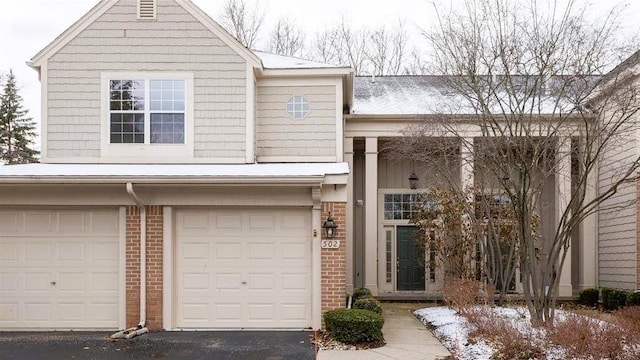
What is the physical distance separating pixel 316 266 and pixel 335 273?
352mm

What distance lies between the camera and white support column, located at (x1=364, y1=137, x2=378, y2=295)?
16.0 metres

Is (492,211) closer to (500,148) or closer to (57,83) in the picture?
(500,148)

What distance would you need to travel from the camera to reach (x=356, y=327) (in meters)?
9.93

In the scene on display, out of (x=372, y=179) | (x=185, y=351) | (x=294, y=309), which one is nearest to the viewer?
(x=185, y=351)

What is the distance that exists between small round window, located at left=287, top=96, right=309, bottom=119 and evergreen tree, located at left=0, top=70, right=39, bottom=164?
74.5 ft

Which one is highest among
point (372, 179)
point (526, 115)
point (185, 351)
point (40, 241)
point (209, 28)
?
point (209, 28)

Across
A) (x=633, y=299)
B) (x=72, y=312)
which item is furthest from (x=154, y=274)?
(x=633, y=299)

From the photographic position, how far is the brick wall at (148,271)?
36.6ft

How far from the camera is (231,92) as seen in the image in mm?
12492

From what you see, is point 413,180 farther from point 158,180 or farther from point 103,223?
point 103,223

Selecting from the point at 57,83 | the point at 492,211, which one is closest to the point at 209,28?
the point at 57,83

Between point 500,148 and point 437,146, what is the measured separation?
2.94 m

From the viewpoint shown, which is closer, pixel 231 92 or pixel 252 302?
pixel 252 302

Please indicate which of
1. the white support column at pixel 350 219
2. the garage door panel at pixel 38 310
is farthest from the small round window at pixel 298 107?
the garage door panel at pixel 38 310
